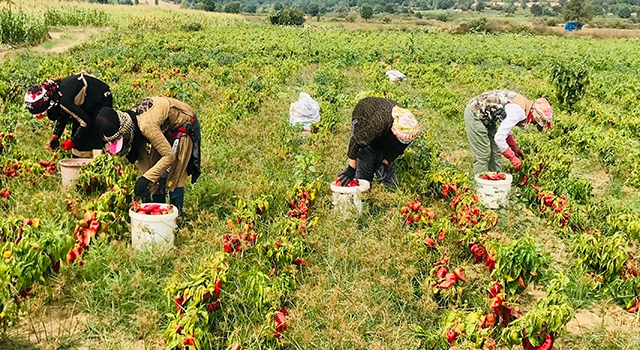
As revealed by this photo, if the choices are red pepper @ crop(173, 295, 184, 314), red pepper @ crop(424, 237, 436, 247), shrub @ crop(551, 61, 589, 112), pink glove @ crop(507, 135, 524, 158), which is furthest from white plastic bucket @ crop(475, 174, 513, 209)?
shrub @ crop(551, 61, 589, 112)

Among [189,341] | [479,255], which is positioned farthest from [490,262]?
[189,341]

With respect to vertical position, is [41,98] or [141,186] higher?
[41,98]

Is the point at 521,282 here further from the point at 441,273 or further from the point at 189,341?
the point at 189,341

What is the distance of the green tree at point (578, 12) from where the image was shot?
58.3 meters

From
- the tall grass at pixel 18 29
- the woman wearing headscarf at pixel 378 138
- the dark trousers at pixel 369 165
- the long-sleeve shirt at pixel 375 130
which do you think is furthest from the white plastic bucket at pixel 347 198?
the tall grass at pixel 18 29

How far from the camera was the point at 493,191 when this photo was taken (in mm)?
5520

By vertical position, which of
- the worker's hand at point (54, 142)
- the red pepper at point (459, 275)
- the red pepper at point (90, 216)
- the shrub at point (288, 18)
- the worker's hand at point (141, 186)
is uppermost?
the worker's hand at point (141, 186)

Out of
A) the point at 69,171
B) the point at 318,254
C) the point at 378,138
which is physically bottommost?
the point at 318,254

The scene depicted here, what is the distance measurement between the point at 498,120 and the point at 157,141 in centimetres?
386

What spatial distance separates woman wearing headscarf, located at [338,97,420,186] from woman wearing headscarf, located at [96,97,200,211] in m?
1.55

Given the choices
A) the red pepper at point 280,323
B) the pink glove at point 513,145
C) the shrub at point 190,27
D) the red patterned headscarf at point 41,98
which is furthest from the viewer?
the shrub at point 190,27

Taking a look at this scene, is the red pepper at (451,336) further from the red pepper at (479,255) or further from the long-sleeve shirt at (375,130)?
the long-sleeve shirt at (375,130)

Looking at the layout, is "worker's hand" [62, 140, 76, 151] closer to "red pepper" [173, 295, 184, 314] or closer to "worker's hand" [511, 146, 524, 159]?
"red pepper" [173, 295, 184, 314]

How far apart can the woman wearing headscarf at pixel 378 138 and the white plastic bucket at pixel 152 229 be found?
1.74 metres
